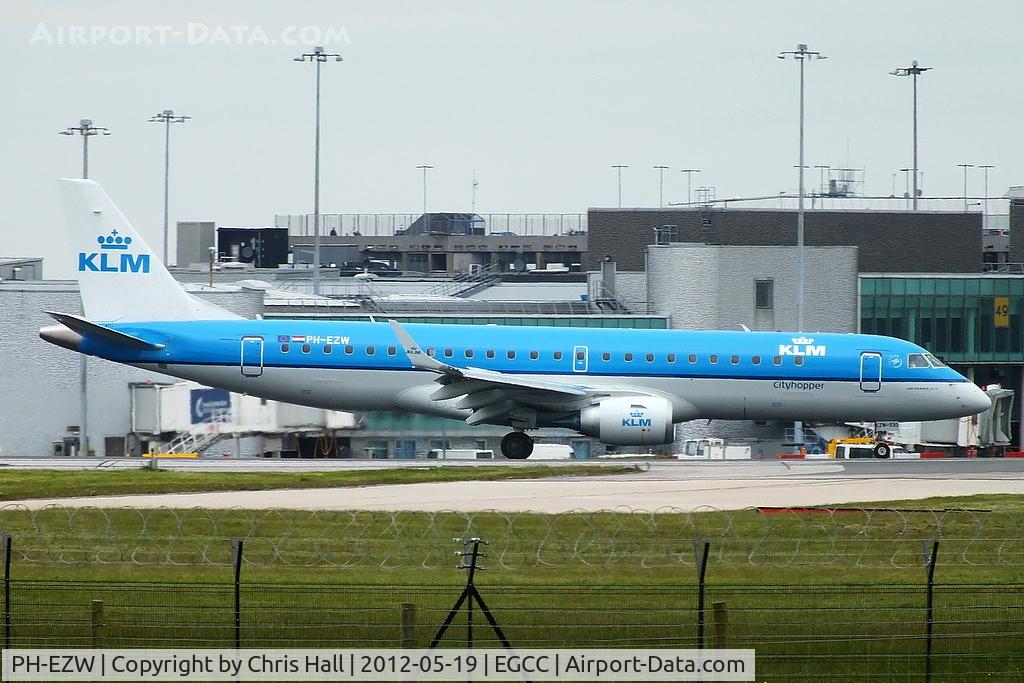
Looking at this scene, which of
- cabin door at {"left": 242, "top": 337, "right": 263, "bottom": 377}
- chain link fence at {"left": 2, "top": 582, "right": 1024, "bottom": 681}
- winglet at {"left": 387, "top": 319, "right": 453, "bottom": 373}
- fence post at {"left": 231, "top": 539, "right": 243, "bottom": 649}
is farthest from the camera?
cabin door at {"left": 242, "top": 337, "right": 263, "bottom": 377}

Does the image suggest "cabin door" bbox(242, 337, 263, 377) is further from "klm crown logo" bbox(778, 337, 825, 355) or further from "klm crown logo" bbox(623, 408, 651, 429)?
"klm crown logo" bbox(778, 337, 825, 355)

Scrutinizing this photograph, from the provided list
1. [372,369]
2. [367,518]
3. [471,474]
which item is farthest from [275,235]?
[367,518]

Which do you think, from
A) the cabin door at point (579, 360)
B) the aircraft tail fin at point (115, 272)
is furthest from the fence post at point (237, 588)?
the aircraft tail fin at point (115, 272)

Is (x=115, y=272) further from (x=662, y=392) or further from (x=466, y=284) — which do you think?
(x=466, y=284)

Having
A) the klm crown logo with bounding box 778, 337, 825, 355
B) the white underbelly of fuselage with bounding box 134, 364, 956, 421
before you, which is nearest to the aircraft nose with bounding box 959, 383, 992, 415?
the white underbelly of fuselage with bounding box 134, 364, 956, 421

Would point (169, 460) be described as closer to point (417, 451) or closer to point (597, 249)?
point (417, 451)

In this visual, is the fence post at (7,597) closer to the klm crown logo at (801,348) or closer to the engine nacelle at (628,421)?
the engine nacelle at (628,421)

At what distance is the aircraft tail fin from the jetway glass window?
3461 cm

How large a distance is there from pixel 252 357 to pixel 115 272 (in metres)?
4.88

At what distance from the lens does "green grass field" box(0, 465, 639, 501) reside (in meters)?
28.9

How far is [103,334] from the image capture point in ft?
124

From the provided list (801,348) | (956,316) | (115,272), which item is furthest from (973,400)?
(956,316)

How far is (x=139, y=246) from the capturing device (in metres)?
40.6

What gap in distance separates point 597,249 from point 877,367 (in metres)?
51.6
